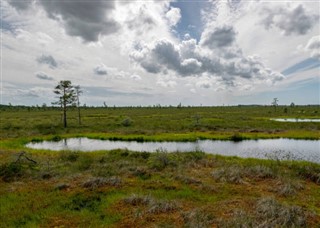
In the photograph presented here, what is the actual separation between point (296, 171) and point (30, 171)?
1769cm

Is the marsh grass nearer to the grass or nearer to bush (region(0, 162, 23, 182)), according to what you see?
the grass

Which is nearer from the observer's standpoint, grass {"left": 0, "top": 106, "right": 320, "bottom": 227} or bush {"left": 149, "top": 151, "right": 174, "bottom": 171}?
grass {"left": 0, "top": 106, "right": 320, "bottom": 227}

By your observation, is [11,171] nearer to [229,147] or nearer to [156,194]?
[156,194]

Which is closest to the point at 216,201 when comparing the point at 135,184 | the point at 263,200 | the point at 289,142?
the point at 263,200

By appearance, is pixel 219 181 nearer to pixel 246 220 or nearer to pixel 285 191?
pixel 285 191

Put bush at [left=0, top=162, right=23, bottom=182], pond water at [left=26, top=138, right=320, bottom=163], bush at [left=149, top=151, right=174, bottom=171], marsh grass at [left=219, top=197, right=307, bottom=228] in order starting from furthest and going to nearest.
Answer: pond water at [left=26, top=138, right=320, bottom=163]
bush at [left=149, top=151, right=174, bottom=171]
bush at [left=0, top=162, right=23, bottom=182]
marsh grass at [left=219, top=197, right=307, bottom=228]

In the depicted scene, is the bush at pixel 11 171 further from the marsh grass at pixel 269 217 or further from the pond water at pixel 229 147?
the pond water at pixel 229 147

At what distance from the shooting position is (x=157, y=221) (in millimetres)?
10484

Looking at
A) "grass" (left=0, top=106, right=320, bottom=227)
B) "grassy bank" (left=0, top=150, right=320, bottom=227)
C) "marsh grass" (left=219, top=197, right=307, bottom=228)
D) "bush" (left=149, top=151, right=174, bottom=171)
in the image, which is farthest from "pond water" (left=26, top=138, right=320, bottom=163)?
"marsh grass" (left=219, top=197, right=307, bottom=228)

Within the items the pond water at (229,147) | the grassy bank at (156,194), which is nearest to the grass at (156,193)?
the grassy bank at (156,194)

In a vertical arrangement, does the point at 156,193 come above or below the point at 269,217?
below

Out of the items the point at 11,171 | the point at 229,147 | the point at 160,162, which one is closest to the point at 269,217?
the point at 160,162

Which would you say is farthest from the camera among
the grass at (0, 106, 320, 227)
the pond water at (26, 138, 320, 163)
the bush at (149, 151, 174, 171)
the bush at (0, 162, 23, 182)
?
the pond water at (26, 138, 320, 163)

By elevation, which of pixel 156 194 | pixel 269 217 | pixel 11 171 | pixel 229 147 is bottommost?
pixel 229 147
